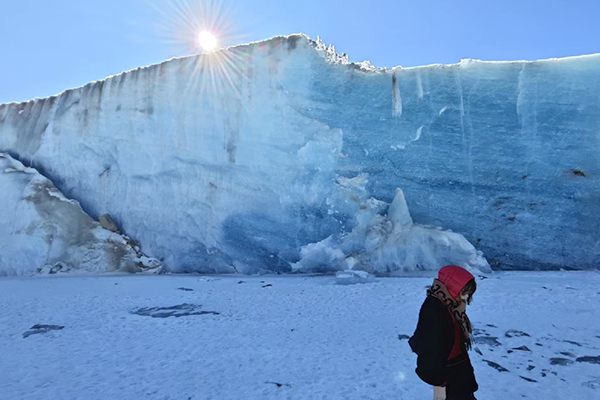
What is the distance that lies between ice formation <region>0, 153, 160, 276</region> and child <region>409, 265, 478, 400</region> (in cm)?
657

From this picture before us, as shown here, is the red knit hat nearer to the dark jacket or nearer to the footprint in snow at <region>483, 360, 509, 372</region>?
the dark jacket

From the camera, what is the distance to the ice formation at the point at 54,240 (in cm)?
700

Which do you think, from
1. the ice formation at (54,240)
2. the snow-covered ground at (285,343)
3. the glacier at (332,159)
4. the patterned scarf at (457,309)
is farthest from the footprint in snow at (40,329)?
Result: the ice formation at (54,240)

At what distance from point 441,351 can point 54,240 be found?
770cm

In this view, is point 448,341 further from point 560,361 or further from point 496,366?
point 560,361

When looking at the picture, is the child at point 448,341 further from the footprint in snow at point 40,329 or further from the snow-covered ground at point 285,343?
the footprint in snow at point 40,329

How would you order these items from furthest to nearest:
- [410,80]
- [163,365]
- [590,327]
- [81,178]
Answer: [81,178], [410,80], [590,327], [163,365]

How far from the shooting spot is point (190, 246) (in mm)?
6988

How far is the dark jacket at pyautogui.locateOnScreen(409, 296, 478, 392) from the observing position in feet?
4.05

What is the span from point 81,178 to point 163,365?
22.1ft

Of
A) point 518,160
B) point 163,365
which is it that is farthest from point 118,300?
point 518,160

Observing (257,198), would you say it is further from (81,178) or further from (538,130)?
(538,130)

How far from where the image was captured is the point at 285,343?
9.11 feet

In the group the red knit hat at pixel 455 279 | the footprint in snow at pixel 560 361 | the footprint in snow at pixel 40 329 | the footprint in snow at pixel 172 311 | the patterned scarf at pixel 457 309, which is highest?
the red knit hat at pixel 455 279
